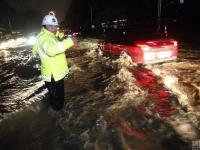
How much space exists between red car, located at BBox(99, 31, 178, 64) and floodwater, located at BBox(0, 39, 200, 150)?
0.50m

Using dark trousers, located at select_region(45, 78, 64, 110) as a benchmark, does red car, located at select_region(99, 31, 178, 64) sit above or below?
above

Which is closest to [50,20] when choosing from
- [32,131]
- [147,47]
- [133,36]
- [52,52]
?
[52,52]

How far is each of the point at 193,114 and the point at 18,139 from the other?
3.44 m

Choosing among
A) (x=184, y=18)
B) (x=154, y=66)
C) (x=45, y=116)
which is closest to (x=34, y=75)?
(x=154, y=66)

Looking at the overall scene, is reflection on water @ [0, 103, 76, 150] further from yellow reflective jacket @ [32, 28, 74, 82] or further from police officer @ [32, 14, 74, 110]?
yellow reflective jacket @ [32, 28, 74, 82]

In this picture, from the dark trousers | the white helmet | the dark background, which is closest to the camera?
the white helmet

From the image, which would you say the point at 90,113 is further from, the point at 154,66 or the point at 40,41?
the point at 154,66

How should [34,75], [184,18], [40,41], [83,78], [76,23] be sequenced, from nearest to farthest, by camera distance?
[40,41] < [83,78] < [34,75] < [184,18] < [76,23]

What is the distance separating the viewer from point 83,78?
10695mm

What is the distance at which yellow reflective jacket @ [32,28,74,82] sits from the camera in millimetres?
5375

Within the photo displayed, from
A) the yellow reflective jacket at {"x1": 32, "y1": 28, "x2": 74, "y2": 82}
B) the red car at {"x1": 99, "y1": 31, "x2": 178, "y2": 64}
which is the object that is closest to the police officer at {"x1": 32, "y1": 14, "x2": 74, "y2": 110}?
the yellow reflective jacket at {"x1": 32, "y1": 28, "x2": 74, "y2": 82}

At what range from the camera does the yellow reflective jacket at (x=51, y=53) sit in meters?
5.38

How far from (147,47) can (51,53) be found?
4.75m

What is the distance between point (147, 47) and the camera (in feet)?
31.1
